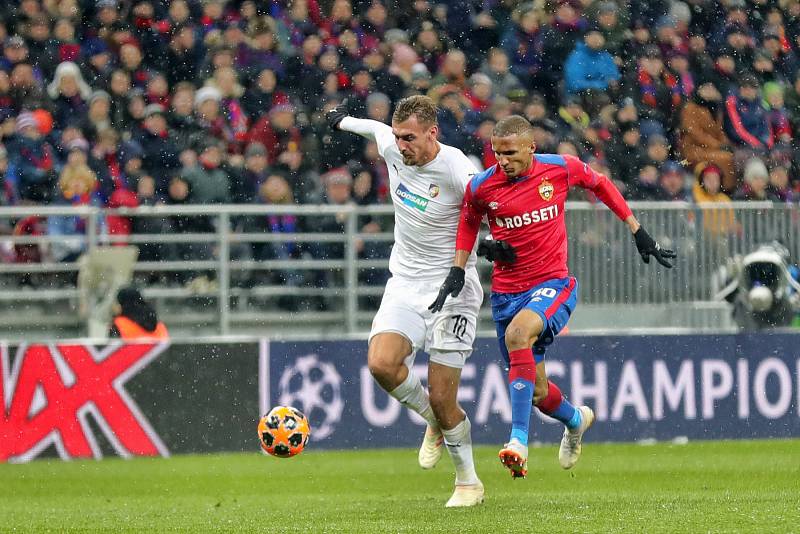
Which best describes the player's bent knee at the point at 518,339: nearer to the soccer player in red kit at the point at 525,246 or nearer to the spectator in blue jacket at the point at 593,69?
the soccer player in red kit at the point at 525,246

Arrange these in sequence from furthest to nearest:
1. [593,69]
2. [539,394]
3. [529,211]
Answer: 1. [593,69]
2. [539,394]
3. [529,211]

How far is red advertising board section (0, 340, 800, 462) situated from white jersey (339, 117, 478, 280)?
431cm

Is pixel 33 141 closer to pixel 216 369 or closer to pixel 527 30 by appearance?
pixel 216 369

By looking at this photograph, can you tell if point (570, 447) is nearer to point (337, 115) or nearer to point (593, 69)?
point (337, 115)

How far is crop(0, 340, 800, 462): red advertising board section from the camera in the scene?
40.8 ft

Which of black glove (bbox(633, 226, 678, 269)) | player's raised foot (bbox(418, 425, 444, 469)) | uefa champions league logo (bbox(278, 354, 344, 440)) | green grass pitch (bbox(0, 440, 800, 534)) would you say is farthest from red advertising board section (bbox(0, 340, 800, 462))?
black glove (bbox(633, 226, 678, 269))

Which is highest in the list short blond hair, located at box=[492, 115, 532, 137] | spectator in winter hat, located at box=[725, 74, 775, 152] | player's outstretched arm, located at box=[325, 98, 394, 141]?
spectator in winter hat, located at box=[725, 74, 775, 152]

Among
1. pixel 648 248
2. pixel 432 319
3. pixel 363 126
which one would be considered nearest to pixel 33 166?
pixel 363 126

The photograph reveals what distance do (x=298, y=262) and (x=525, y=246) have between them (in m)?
4.74

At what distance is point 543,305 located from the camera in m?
8.41

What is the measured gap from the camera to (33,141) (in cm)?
1338

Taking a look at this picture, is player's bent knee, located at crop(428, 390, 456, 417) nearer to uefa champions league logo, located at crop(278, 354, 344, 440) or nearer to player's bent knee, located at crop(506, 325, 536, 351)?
player's bent knee, located at crop(506, 325, 536, 351)

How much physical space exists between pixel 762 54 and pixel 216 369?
712cm

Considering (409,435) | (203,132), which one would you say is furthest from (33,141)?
(409,435)
